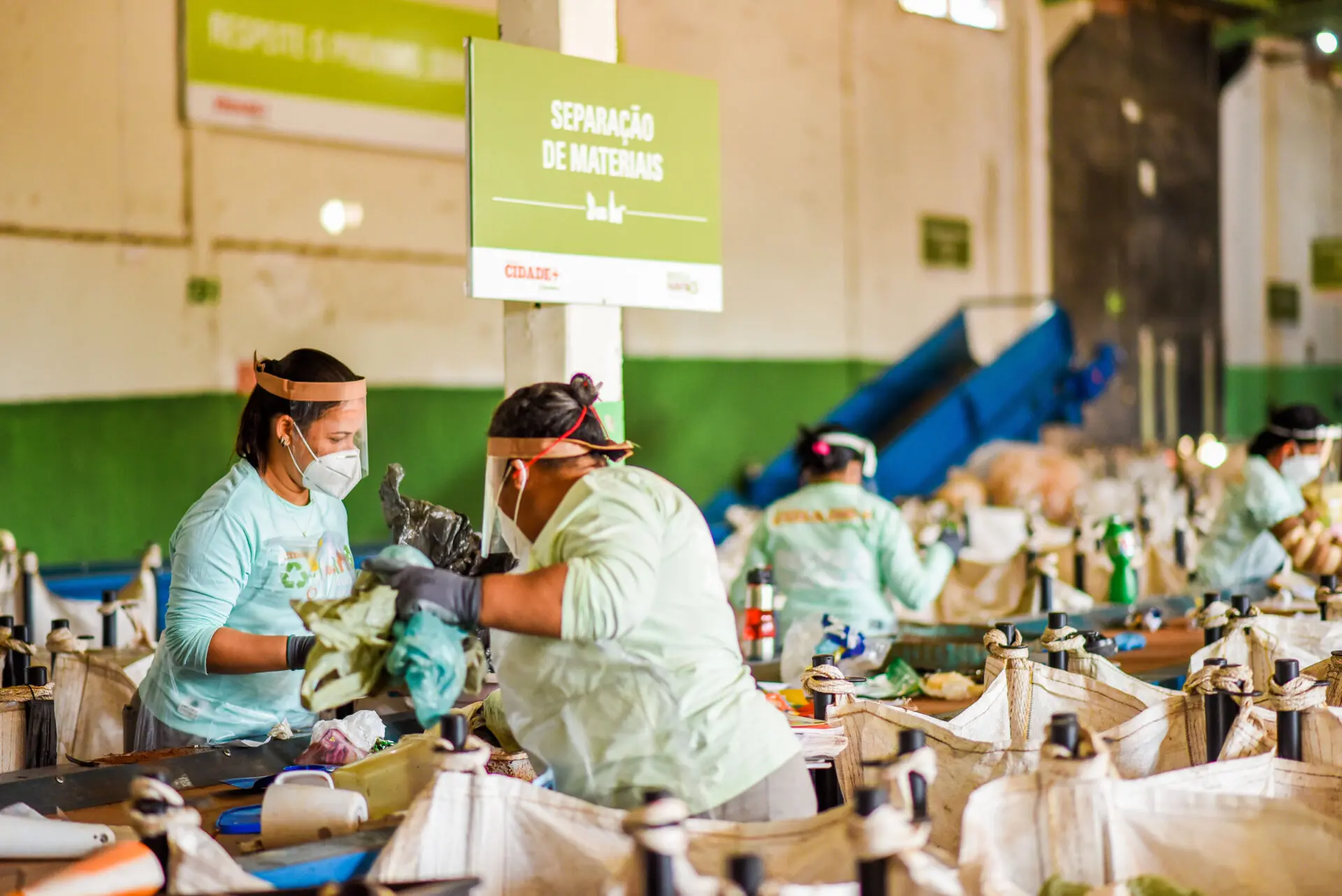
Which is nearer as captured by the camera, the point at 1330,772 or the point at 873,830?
the point at 873,830

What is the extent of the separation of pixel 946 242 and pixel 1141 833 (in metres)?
9.89

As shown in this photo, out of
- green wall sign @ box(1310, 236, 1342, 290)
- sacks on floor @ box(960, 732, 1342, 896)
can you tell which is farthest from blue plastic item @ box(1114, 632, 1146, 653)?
green wall sign @ box(1310, 236, 1342, 290)

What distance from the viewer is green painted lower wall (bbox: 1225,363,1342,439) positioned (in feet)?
48.7

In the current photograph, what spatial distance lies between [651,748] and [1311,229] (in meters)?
15.9

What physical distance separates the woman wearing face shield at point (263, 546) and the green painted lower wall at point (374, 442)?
4.10m

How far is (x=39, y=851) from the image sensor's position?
2.22 meters

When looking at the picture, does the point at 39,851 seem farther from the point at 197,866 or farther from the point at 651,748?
the point at 651,748

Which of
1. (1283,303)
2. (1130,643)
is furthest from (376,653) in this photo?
(1283,303)

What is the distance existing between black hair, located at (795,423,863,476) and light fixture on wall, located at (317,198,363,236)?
3.88 metres

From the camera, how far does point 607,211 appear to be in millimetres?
3941

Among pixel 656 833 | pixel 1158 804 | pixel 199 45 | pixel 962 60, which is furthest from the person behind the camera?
pixel 962 60

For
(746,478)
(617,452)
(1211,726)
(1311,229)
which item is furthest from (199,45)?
(1311,229)

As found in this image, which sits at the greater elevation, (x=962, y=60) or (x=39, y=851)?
(x=962, y=60)

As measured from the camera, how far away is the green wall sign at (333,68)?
735 cm
